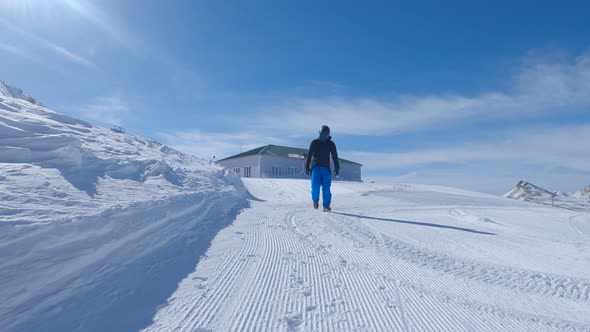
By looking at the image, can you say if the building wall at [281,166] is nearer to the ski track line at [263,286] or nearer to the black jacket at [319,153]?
the black jacket at [319,153]

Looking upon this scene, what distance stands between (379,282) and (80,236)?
7.73 ft

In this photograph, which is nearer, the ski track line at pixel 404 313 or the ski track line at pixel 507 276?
the ski track line at pixel 404 313

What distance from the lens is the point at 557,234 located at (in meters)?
4.98

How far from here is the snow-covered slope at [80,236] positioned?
168 centimetres

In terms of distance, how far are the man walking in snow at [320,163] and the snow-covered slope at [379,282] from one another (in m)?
2.41

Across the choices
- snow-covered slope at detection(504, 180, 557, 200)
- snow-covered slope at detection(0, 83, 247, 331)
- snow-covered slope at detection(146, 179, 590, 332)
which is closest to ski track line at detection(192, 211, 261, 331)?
snow-covered slope at detection(146, 179, 590, 332)

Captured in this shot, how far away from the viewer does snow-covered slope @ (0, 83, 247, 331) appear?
66.2 inches

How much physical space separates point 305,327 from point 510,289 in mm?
1809

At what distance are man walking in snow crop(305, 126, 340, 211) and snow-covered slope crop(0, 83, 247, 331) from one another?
121 inches

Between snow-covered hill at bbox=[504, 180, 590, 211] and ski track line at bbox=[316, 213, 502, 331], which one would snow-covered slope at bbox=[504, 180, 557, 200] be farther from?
ski track line at bbox=[316, 213, 502, 331]

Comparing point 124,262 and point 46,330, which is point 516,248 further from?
point 46,330

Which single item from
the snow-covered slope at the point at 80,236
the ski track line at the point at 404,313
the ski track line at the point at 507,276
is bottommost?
the ski track line at the point at 404,313

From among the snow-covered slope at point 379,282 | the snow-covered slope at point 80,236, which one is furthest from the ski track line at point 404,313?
the snow-covered slope at point 80,236

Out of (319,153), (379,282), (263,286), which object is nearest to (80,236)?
(263,286)
